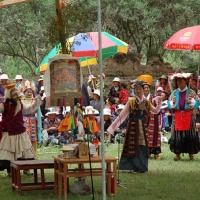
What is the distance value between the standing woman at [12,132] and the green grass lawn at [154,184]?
44 centimetres

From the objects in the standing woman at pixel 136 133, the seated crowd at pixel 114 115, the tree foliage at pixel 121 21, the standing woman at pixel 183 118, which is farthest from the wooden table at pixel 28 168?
the tree foliage at pixel 121 21

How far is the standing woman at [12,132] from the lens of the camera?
1247cm

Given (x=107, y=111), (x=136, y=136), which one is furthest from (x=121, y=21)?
(x=136, y=136)

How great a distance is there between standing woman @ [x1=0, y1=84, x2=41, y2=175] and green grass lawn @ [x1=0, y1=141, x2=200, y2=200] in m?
0.44

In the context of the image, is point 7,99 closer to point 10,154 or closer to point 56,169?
point 10,154

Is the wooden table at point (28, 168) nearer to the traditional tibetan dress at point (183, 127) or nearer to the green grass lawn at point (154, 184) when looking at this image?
the green grass lawn at point (154, 184)

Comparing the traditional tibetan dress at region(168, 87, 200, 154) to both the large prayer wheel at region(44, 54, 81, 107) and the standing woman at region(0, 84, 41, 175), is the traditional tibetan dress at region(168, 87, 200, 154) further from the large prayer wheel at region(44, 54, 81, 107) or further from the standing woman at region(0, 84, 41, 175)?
the large prayer wheel at region(44, 54, 81, 107)

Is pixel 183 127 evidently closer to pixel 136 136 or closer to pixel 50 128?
pixel 136 136

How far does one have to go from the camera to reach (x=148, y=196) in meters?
10.7

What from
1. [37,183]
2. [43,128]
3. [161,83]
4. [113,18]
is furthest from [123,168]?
[113,18]

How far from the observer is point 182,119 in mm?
15062

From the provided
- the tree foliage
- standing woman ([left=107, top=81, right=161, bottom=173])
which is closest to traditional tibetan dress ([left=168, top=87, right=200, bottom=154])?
standing woman ([left=107, top=81, right=161, bottom=173])

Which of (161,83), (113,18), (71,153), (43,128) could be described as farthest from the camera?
(113,18)

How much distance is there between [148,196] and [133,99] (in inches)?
106
